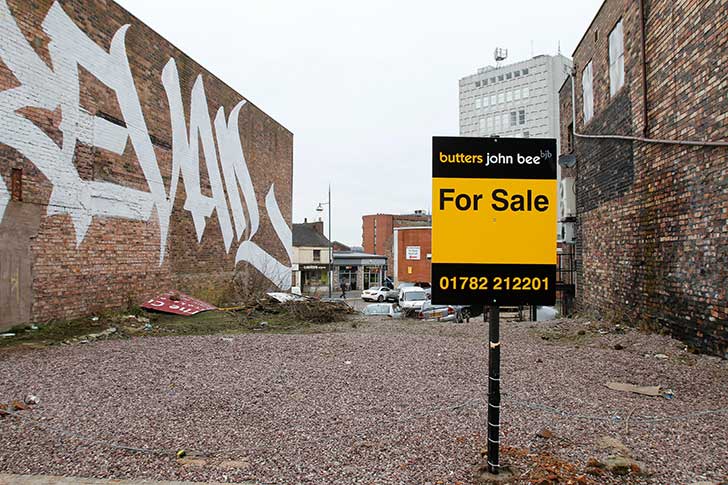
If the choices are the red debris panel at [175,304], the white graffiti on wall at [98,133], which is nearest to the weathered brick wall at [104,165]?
the white graffiti on wall at [98,133]

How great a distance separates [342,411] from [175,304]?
10586mm

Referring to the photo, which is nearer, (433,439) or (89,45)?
(433,439)

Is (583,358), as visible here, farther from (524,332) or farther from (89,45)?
(89,45)

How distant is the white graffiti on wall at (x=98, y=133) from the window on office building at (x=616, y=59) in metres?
11.8

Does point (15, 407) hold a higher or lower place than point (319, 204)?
lower

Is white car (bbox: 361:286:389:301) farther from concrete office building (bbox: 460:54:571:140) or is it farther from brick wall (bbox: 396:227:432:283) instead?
concrete office building (bbox: 460:54:571:140)

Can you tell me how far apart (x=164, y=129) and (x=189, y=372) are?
33.8 feet

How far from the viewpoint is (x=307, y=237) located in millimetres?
53062

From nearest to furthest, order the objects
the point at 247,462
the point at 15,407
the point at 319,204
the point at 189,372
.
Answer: the point at 247,462
the point at 15,407
the point at 189,372
the point at 319,204

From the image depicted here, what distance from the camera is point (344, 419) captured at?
16.0 ft

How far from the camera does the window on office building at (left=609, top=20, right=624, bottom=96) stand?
1113 cm

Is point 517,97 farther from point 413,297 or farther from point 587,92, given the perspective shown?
point 587,92

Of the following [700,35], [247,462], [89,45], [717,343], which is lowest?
[247,462]

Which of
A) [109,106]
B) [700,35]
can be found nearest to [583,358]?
[700,35]
